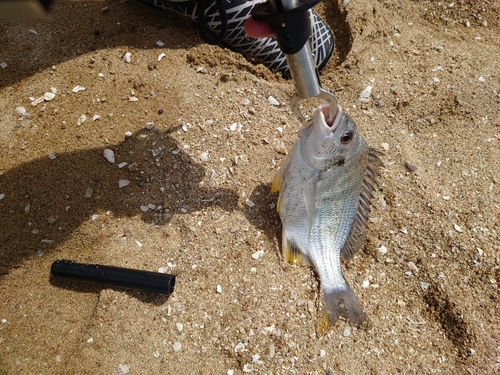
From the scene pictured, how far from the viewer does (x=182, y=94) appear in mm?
2773

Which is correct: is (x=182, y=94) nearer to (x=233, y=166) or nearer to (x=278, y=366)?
(x=233, y=166)

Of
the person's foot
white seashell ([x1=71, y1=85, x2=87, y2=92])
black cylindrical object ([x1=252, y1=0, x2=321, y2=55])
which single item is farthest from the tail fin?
white seashell ([x1=71, y1=85, x2=87, y2=92])

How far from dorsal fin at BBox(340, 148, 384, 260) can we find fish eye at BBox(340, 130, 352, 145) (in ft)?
0.92

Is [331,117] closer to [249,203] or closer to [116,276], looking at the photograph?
[249,203]

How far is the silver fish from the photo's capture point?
6.93ft

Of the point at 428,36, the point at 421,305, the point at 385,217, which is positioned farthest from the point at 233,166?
the point at 428,36

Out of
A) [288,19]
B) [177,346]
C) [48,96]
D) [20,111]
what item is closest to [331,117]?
[288,19]

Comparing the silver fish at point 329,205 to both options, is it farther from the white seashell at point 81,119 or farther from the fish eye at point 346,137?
the white seashell at point 81,119

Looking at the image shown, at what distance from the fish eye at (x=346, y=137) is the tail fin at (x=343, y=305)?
2.62 ft

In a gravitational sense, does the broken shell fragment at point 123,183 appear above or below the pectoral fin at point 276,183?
below

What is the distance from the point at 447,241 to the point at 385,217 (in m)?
0.40

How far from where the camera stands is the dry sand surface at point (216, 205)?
82.6 inches

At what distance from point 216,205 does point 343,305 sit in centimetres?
95

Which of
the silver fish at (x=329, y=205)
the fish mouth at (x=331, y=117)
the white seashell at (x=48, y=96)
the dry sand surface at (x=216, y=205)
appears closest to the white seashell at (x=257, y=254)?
the dry sand surface at (x=216, y=205)
